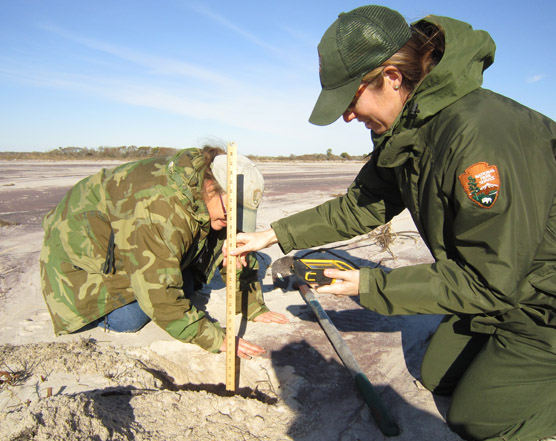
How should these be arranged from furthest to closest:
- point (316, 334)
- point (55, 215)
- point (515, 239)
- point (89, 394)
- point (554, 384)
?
point (316, 334) → point (55, 215) → point (89, 394) → point (554, 384) → point (515, 239)

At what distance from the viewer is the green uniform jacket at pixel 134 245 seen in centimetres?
242

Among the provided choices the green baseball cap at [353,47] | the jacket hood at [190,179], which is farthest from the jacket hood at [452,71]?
the jacket hood at [190,179]

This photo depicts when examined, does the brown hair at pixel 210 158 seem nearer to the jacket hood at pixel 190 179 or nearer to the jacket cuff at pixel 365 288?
the jacket hood at pixel 190 179

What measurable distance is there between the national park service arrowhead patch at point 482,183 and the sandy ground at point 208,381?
1.40m

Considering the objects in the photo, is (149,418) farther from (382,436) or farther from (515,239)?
(515,239)

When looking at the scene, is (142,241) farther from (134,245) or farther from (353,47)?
(353,47)

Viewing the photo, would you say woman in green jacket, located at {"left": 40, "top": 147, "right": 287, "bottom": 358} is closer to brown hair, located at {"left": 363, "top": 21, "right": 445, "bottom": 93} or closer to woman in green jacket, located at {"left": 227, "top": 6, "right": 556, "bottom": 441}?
woman in green jacket, located at {"left": 227, "top": 6, "right": 556, "bottom": 441}

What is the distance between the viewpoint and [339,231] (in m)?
3.02

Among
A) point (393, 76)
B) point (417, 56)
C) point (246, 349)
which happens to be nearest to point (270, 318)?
point (246, 349)

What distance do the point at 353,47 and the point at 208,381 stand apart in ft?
7.55

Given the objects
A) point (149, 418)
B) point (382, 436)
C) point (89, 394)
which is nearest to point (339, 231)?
point (382, 436)

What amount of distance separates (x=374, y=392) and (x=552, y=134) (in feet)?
5.62

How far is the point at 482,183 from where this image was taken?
5.47 feet

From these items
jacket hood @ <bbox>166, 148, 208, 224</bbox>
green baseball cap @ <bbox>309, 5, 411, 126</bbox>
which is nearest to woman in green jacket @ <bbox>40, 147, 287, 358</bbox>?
jacket hood @ <bbox>166, 148, 208, 224</bbox>
